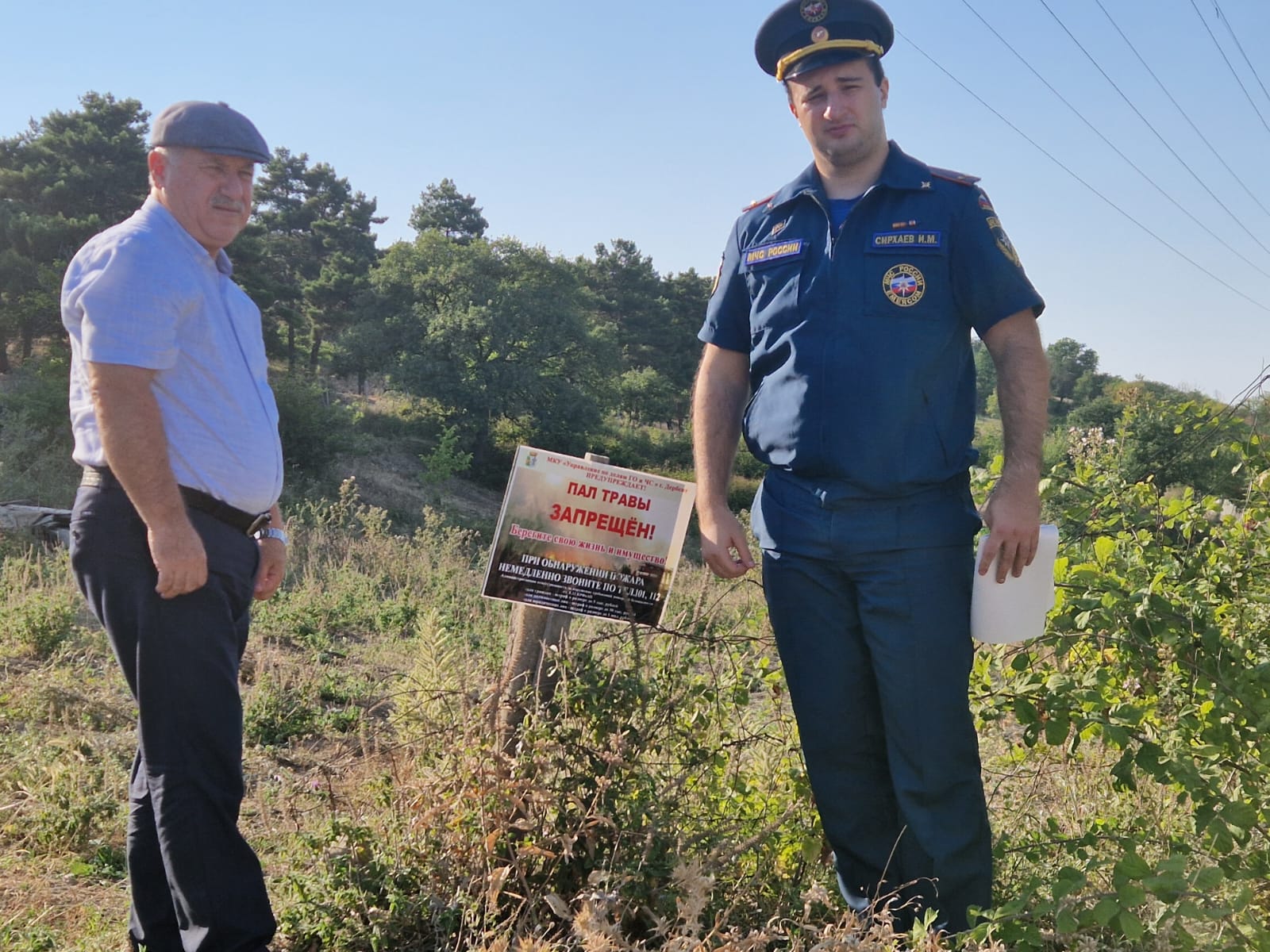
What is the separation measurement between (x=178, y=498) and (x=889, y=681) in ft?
5.71

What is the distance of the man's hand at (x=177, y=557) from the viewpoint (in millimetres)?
2207

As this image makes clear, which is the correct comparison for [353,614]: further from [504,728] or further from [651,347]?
[651,347]

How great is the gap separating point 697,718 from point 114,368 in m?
1.73

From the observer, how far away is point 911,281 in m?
2.52

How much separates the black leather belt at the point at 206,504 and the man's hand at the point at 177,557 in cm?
11

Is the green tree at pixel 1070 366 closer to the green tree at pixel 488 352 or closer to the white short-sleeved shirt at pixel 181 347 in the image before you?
the green tree at pixel 488 352

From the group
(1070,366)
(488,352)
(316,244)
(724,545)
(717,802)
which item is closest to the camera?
(724,545)

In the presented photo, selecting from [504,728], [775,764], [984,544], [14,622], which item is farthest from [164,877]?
[14,622]

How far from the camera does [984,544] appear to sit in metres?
2.46

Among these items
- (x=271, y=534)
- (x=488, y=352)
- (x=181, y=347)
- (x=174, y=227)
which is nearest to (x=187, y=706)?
(x=271, y=534)

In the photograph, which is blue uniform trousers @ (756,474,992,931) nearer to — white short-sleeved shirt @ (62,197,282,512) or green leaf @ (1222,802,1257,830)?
green leaf @ (1222,802,1257,830)

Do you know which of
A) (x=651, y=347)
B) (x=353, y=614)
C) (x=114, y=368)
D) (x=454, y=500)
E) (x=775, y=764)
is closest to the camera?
(x=114, y=368)

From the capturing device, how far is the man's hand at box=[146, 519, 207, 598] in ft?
7.24

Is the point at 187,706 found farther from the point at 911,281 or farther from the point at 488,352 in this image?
the point at 488,352
